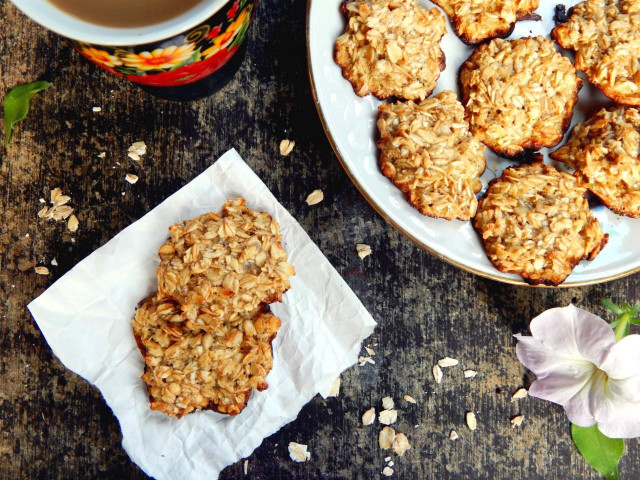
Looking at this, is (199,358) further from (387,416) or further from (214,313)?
(387,416)

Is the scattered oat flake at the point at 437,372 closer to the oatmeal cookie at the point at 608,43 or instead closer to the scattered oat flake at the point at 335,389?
the scattered oat flake at the point at 335,389

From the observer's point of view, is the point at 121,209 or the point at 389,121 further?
the point at 121,209

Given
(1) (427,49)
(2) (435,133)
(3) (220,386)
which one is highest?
(1) (427,49)

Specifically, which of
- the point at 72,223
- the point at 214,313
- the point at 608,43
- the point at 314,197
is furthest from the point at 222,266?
the point at 608,43

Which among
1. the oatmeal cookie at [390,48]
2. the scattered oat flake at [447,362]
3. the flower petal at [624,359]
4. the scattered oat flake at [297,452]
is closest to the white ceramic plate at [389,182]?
the oatmeal cookie at [390,48]

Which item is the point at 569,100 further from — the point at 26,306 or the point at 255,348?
the point at 26,306

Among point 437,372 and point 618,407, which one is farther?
point 437,372

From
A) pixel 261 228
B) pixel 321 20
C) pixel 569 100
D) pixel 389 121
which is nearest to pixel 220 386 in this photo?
pixel 261 228

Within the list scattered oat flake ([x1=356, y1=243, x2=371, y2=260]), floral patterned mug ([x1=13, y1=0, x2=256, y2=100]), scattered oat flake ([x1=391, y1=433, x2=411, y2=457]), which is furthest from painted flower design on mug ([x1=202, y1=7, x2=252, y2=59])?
scattered oat flake ([x1=391, y1=433, x2=411, y2=457])
